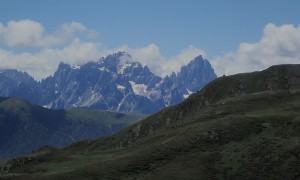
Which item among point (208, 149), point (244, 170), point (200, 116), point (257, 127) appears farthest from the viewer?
point (200, 116)

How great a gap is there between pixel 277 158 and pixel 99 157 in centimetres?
4901

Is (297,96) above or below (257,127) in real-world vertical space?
above

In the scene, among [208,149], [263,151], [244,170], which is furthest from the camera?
[208,149]

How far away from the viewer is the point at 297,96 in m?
153

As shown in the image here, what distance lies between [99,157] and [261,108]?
55205 mm

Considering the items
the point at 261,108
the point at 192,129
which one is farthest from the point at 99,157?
the point at 261,108

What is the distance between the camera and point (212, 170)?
305 ft

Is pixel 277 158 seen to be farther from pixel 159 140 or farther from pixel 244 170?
pixel 159 140

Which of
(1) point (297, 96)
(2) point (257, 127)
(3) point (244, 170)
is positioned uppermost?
(1) point (297, 96)

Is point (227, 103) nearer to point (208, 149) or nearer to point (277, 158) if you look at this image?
point (208, 149)

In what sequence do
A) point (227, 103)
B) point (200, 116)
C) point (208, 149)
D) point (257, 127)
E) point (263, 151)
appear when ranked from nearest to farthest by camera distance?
1. point (263, 151)
2. point (208, 149)
3. point (257, 127)
4. point (200, 116)
5. point (227, 103)

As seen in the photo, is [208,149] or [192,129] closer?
[208,149]

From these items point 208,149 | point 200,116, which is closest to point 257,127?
point 208,149

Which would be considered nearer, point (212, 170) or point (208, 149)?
point (212, 170)
